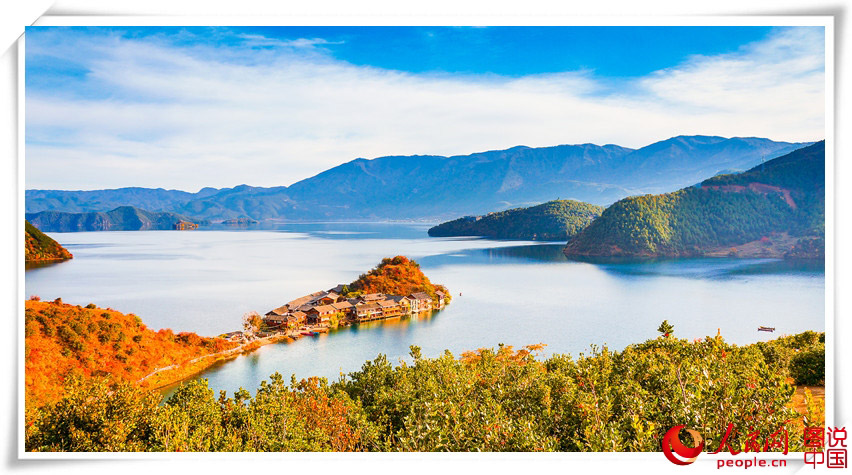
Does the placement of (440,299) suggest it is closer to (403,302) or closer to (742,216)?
(403,302)

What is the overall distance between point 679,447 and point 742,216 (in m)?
9.08

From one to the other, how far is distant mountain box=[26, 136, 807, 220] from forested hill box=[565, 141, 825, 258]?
64 cm

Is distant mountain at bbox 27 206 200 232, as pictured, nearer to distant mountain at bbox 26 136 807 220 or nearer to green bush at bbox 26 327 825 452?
distant mountain at bbox 26 136 807 220

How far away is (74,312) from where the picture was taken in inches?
209

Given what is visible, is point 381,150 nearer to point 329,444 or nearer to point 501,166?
point 329,444

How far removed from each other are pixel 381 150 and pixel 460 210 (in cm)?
1427

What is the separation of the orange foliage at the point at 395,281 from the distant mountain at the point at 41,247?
4395 mm

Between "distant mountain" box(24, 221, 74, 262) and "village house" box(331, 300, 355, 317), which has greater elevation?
"distant mountain" box(24, 221, 74, 262)

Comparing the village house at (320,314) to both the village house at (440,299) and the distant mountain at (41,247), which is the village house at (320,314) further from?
the distant mountain at (41,247)

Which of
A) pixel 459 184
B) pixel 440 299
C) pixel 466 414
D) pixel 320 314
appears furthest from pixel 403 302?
pixel 459 184

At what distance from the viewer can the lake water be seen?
20.1ft

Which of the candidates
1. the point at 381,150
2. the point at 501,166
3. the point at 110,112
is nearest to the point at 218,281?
the point at 110,112

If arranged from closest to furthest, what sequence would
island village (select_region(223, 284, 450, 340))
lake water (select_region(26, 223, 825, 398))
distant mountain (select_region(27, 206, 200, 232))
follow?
lake water (select_region(26, 223, 825, 398)) < distant mountain (select_region(27, 206, 200, 232)) < island village (select_region(223, 284, 450, 340))

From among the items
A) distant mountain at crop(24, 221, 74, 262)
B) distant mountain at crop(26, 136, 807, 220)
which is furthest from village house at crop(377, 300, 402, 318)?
distant mountain at crop(24, 221, 74, 262)
